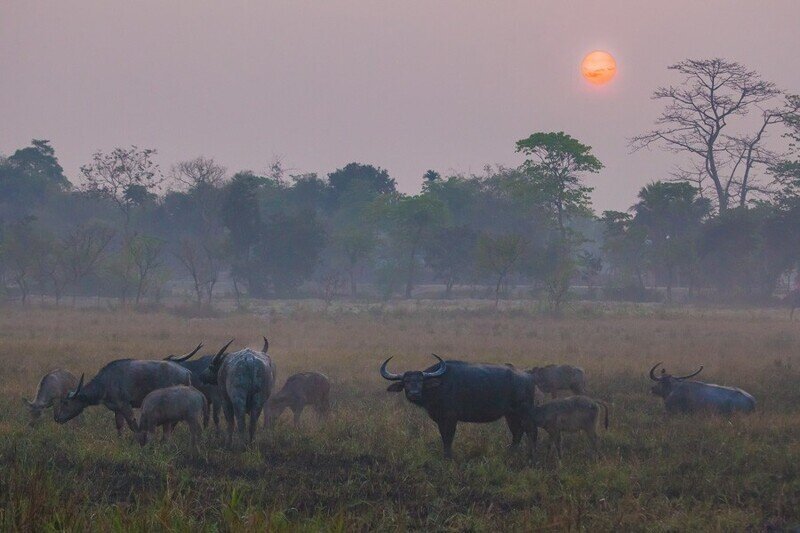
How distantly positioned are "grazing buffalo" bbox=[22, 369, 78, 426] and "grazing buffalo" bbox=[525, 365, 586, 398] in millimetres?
7822

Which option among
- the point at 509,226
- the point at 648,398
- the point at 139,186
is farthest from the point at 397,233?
the point at 648,398

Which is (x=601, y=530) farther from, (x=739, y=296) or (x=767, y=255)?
(x=767, y=255)

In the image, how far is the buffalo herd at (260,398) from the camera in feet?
36.3

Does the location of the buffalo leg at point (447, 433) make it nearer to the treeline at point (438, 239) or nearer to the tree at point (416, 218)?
the treeline at point (438, 239)

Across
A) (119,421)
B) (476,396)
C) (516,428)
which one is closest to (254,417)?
(119,421)

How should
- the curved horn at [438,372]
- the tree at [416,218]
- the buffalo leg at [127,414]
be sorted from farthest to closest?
1. the tree at [416,218]
2. the buffalo leg at [127,414]
3. the curved horn at [438,372]

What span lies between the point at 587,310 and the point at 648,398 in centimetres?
2508

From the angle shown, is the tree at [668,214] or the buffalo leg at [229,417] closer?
the buffalo leg at [229,417]

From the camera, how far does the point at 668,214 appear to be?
217ft

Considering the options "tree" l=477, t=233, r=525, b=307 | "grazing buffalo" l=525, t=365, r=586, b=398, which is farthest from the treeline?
→ "grazing buffalo" l=525, t=365, r=586, b=398

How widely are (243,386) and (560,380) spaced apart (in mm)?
6193

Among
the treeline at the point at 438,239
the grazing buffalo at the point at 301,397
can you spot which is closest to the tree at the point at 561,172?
the treeline at the point at 438,239

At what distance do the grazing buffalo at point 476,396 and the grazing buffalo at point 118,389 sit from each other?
11.8 ft

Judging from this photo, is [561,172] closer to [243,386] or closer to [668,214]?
[668,214]
